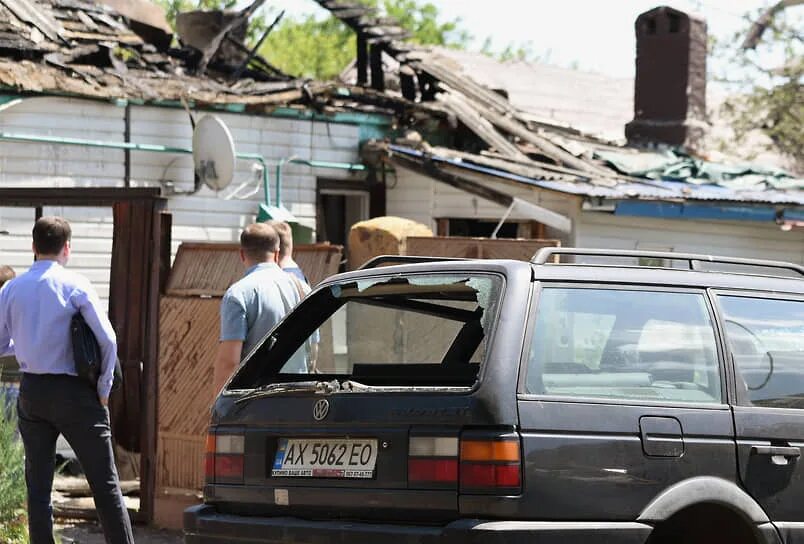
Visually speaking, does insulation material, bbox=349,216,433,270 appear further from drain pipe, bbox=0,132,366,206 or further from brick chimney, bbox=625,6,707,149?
brick chimney, bbox=625,6,707,149

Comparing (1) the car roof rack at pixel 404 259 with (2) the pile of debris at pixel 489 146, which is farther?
(2) the pile of debris at pixel 489 146

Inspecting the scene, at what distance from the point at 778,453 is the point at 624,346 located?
695mm

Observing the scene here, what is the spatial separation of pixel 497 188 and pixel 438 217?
101cm

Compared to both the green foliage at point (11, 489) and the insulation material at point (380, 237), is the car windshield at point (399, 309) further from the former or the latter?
the insulation material at point (380, 237)

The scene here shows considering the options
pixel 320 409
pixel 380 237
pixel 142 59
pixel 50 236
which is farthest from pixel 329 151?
pixel 320 409

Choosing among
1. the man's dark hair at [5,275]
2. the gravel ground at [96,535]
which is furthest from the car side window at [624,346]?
the man's dark hair at [5,275]

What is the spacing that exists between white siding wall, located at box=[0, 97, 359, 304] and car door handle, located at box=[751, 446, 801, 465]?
8253mm

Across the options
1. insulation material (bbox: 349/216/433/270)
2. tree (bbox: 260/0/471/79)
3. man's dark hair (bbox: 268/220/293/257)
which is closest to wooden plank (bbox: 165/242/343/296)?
man's dark hair (bbox: 268/220/293/257)

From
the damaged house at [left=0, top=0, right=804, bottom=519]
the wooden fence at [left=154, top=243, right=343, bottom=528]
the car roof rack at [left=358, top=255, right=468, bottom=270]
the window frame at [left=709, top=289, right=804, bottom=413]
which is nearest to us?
the window frame at [left=709, top=289, right=804, bottom=413]

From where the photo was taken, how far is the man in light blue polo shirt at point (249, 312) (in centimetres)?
741

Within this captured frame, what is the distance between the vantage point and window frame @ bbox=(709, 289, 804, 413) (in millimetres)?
5270

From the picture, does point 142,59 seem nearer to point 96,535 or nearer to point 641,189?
point 641,189

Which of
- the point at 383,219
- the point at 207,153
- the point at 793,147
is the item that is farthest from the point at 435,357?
the point at 793,147

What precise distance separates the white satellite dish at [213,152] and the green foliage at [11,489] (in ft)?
14.8
